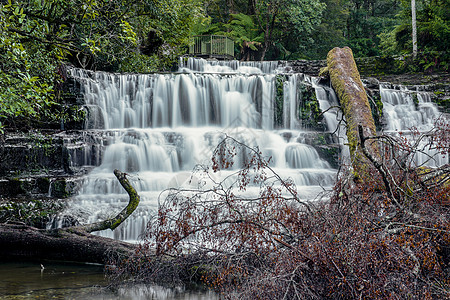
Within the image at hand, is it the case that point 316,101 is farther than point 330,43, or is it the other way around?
point 330,43

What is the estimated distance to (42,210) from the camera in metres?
8.57

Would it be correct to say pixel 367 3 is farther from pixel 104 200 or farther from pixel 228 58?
pixel 104 200

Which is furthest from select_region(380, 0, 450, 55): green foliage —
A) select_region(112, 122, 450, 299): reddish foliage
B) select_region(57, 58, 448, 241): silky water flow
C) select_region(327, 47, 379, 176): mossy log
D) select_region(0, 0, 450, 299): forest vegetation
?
select_region(112, 122, 450, 299): reddish foliage

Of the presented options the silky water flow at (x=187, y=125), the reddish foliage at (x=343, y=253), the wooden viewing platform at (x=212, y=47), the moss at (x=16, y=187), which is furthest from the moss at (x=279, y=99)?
the wooden viewing platform at (x=212, y=47)

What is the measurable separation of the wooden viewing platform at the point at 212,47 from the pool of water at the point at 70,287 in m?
19.7

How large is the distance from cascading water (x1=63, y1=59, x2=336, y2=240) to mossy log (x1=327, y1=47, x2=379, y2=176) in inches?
62.1

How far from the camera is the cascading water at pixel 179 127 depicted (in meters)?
10.7

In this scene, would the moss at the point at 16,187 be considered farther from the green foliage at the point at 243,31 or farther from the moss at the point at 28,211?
the green foliage at the point at 243,31

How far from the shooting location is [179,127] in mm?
14148

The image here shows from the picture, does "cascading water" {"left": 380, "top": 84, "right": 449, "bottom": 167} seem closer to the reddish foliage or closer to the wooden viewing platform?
the reddish foliage

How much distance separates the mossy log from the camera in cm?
851

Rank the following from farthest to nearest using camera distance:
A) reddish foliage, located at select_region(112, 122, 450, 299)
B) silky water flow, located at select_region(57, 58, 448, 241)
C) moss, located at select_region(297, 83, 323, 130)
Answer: moss, located at select_region(297, 83, 323, 130) → silky water flow, located at select_region(57, 58, 448, 241) → reddish foliage, located at select_region(112, 122, 450, 299)

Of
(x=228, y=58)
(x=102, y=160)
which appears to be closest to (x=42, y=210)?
A: (x=102, y=160)

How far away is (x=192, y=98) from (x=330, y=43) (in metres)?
17.9
